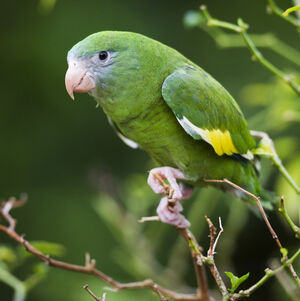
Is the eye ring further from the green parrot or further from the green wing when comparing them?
the green wing

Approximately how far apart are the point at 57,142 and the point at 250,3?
1.34m

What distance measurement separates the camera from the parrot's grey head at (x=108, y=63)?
1.18 meters

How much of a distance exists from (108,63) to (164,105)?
6.9 inches

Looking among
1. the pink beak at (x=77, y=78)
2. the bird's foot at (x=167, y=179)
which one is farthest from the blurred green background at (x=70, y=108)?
the pink beak at (x=77, y=78)

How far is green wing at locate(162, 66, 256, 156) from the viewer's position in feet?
3.94

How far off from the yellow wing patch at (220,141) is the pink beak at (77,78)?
31cm

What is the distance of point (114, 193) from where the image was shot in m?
1.53

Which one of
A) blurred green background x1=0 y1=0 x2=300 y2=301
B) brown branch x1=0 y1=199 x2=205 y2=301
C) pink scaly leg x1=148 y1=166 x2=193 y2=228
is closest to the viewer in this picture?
brown branch x1=0 y1=199 x2=205 y2=301

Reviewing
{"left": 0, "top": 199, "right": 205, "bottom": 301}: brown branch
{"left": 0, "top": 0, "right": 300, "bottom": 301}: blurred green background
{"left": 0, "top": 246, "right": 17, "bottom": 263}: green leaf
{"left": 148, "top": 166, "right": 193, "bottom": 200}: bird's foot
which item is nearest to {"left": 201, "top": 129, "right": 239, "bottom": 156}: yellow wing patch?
{"left": 148, "top": 166, "right": 193, "bottom": 200}: bird's foot

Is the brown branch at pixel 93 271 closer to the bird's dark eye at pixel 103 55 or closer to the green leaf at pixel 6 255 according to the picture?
the green leaf at pixel 6 255

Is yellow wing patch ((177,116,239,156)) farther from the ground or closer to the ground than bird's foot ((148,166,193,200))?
farther from the ground

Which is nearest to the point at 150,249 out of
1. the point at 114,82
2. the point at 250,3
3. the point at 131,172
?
the point at 114,82

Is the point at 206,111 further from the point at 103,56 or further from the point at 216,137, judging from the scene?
the point at 103,56

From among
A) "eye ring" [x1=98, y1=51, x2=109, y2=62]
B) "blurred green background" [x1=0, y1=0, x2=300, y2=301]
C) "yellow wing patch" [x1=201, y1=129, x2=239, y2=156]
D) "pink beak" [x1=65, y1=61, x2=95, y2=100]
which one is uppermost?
"eye ring" [x1=98, y1=51, x2=109, y2=62]
